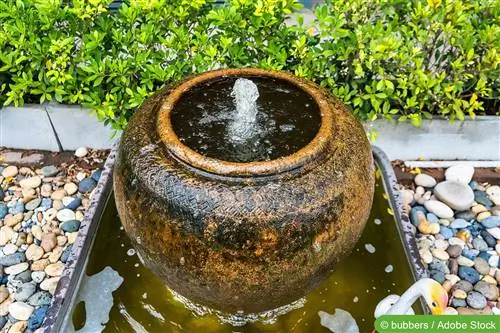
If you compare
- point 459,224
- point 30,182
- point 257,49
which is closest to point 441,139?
point 459,224

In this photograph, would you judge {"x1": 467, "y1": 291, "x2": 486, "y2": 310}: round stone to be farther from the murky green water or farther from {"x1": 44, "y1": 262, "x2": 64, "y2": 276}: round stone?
{"x1": 44, "y1": 262, "x2": 64, "y2": 276}: round stone

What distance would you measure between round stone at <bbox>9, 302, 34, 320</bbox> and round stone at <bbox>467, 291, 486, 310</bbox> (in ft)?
8.22

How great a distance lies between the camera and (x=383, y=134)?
3689 mm

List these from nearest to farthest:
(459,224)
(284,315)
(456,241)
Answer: (284,315)
(456,241)
(459,224)

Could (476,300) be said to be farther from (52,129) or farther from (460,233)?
(52,129)

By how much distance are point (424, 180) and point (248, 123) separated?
6.16 feet

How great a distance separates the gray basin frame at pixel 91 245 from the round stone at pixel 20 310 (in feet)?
1.35

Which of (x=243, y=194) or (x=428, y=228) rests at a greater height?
(x=243, y=194)

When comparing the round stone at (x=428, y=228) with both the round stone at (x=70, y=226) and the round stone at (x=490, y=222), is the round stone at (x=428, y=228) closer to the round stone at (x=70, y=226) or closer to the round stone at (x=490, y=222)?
the round stone at (x=490, y=222)

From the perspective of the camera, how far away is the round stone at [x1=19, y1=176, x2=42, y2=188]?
362 centimetres

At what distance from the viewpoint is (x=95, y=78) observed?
11.0 feet

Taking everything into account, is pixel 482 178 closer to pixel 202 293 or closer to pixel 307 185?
pixel 307 185

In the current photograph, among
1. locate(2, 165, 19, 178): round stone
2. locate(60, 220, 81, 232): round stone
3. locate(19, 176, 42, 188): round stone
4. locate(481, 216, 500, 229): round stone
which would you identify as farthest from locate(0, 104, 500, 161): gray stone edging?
locate(60, 220, 81, 232): round stone

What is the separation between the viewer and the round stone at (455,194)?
11.3ft
